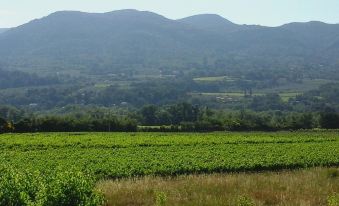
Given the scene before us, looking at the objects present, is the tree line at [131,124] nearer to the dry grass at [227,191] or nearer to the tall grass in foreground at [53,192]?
the dry grass at [227,191]

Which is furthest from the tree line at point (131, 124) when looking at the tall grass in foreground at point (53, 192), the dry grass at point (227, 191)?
the tall grass in foreground at point (53, 192)

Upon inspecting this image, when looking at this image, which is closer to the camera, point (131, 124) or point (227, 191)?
point (227, 191)

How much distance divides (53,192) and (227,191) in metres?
12.2

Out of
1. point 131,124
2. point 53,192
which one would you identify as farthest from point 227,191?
point 131,124

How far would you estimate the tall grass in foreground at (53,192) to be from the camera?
672 inches

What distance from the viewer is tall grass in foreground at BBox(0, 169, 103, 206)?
672 inches

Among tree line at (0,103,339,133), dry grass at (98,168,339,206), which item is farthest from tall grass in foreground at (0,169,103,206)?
tree line at (0,103,339,133)

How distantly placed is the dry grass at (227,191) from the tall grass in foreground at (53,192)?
488 cm

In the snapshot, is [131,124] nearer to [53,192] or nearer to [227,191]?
[227,191]

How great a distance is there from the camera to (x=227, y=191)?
27203mm

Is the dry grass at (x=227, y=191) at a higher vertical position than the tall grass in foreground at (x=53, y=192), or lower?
lower

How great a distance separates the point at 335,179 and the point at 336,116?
80678 millimetres

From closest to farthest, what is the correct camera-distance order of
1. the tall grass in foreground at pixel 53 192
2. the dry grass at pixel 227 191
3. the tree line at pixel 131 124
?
the tall grass in foreground at pixel 53 192 → the dry grass at pixel 227 191 → the tree line at pixel 131 124

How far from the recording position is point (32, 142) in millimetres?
63000
